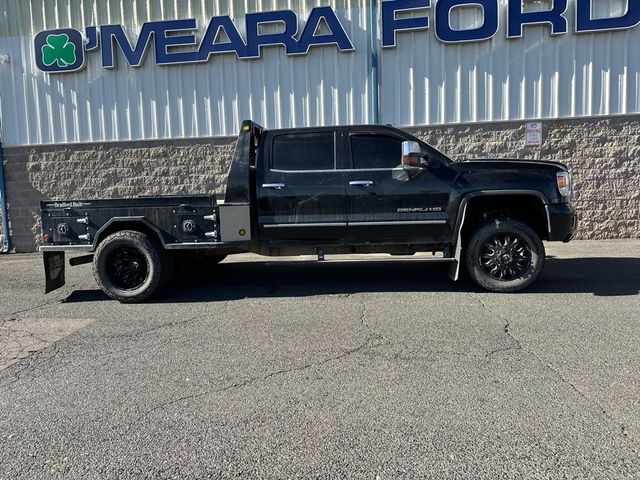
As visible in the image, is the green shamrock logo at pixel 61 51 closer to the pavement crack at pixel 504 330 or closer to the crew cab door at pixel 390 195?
the crew cab door at pixel 390 195

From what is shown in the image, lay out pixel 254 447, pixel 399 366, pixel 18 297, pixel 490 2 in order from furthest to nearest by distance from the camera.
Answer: pixel 490 2, pixel 18 297, pixel 399 366, pixel 254 447

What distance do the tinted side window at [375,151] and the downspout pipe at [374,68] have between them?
193 inches

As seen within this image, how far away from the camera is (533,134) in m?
10.9

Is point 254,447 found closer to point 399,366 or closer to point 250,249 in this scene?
point 399,366

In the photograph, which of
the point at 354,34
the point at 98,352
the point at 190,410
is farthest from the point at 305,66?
the point at 190,410

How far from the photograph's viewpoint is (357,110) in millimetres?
11148

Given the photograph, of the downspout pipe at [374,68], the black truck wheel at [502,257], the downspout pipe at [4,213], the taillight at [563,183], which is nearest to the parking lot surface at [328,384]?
the black truck wheel at [502,257]

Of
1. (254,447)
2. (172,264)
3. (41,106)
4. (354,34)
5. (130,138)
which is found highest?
(354,34)

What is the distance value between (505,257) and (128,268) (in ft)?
16.0

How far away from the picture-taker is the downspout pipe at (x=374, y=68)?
35.7 feet

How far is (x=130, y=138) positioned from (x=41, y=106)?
92.6 inches

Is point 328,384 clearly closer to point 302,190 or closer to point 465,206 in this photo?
point 302,190

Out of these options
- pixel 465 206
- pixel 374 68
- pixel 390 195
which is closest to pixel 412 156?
pixel 390 195

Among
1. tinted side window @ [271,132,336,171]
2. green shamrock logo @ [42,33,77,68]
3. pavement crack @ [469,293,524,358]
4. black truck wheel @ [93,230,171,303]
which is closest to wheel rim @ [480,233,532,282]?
pavement crack @ [469,293,524,358]
